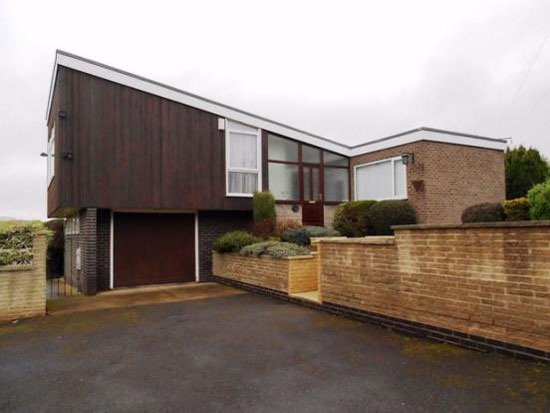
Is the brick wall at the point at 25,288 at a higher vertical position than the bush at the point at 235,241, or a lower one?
lower

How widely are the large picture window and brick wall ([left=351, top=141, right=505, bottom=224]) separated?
4.29 metres

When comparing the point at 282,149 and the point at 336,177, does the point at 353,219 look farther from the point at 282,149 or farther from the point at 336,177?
the point at 282,149

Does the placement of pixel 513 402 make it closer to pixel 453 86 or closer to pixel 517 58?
pixel 517 58

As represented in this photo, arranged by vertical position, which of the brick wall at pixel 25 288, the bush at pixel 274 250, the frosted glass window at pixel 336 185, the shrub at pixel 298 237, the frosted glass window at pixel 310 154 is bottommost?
the brick wall at pixel 25 288

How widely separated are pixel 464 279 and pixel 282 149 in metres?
9.04

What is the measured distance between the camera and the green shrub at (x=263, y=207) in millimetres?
11727

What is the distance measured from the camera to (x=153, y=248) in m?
11.7

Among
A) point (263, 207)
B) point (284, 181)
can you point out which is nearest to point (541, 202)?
point (263, 207)

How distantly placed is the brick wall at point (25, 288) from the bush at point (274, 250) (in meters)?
4.43

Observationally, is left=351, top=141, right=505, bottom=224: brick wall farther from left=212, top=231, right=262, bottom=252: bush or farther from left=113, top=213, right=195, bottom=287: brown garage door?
left=113, top=213, right=195, bottom=287: brown garage door

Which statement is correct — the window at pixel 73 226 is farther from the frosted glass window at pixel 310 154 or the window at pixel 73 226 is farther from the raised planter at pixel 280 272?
the frosted glass window at pixel 310 154

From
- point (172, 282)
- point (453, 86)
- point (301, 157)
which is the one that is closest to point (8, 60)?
point (172, 282)

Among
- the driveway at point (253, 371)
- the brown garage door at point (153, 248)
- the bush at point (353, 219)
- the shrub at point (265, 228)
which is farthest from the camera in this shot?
the bush at point (353, 219)

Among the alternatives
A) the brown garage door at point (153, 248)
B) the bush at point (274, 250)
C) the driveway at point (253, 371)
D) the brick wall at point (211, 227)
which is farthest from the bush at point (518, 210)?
the brown garage door at point (153, 248)
